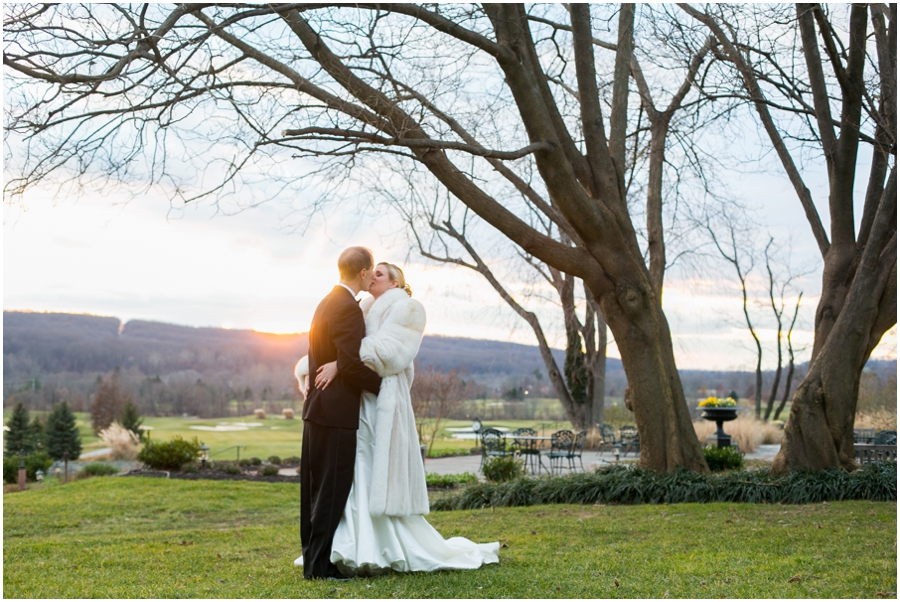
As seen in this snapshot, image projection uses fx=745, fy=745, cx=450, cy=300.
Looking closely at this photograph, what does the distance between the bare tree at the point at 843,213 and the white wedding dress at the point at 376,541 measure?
5.94 m

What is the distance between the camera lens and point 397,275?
15.7 feet

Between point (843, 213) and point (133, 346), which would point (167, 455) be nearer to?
point (843, 213)

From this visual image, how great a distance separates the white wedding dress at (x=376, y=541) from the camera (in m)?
4.25

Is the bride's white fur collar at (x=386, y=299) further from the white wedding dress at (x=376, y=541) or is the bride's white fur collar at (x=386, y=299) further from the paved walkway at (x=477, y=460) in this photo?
the paved walkway at (x=477, y=460)

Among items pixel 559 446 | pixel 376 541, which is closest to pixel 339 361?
pixel 376 541

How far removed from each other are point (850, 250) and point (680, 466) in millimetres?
3565

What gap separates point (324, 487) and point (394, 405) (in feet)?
2.04

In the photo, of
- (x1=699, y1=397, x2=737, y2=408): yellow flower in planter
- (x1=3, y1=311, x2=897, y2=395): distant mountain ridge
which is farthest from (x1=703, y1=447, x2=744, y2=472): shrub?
(x1=3, y1=311, x2=897, y2=395): distant mountain ridge

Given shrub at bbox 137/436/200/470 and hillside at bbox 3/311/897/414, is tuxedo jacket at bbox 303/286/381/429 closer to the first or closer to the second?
shrub at bbox 137/436/200/470

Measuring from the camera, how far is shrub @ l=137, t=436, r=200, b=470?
14781mm

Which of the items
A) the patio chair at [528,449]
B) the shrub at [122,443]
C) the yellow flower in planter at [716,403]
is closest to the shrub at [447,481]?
the patio chair at [528,449]

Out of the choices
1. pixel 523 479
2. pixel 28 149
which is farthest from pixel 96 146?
pixel 523 479

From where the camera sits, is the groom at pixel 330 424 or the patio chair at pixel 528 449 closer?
the groom at pixel 330 424

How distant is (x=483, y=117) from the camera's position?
1060 centimetres
